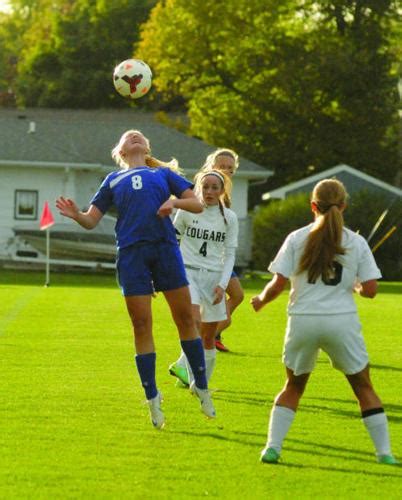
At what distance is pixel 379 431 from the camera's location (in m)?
8.60

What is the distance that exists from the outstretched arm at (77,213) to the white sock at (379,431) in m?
2.45

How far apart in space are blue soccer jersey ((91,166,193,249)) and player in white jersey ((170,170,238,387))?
5.87 ft

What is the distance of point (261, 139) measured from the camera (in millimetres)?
58594

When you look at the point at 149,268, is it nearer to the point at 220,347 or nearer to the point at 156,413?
the point at 156,413

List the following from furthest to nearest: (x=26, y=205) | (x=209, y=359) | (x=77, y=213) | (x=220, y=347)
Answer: (x=26, y=205) → (x=220, y=347) → (x=209, y=359) → (x=77, y=213)

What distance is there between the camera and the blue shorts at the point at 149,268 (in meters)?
9.88

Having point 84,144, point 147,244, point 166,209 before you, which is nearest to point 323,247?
point 166,209

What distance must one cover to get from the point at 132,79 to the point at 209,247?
3042mm

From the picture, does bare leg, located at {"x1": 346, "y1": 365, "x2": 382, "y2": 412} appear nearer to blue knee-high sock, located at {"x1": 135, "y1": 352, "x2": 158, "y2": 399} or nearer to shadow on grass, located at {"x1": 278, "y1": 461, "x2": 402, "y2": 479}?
shadow on grass, located at {"x1": 278, "y1": 461, "x2": 402, "y2": 479}

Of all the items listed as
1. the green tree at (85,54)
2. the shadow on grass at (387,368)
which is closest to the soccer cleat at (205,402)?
the shadow on grass at (387,368)

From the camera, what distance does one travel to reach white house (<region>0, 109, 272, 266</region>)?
43500mm

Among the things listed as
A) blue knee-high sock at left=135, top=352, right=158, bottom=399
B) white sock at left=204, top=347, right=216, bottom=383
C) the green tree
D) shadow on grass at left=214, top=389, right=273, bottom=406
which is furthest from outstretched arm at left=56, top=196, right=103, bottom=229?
the green tree

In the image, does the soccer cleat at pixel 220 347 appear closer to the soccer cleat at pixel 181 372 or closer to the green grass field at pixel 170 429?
the green grass field at pixel 170 429

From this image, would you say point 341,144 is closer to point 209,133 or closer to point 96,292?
point 209,133
